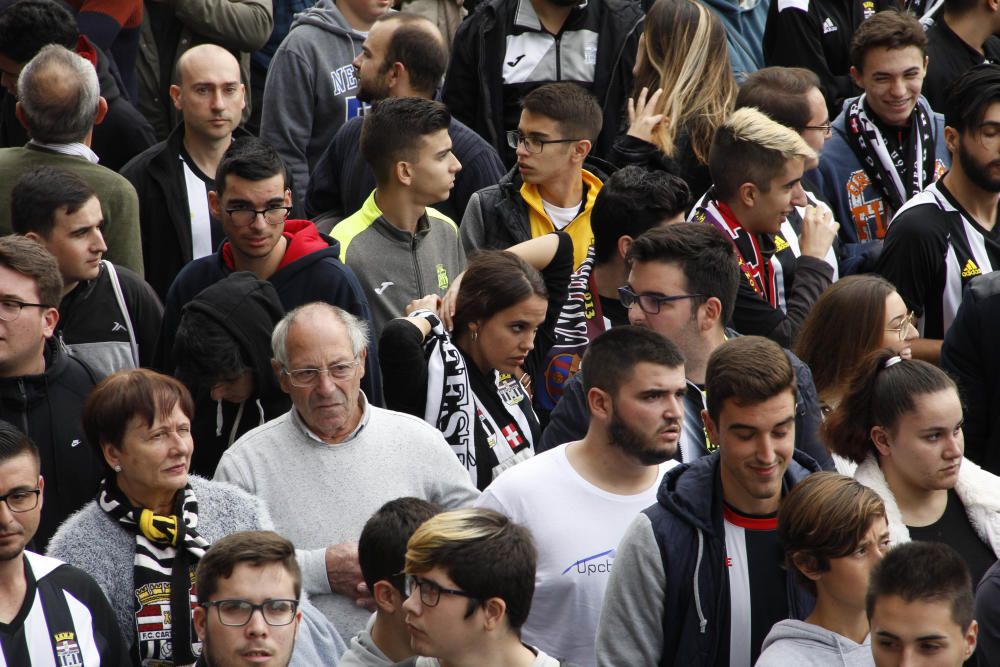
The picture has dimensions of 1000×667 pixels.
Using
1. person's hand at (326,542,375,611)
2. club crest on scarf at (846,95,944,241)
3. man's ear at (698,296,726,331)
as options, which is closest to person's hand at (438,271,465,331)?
man's ear at (698,296,726,331)

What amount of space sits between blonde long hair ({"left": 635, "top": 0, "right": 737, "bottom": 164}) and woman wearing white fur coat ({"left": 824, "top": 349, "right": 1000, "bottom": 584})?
102 inches

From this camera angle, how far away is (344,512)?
495 centimetres

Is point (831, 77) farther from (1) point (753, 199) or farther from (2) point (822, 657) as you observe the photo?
(2) point (822, 657)

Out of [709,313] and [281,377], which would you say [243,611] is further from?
[709,313]

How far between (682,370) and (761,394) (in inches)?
16.0

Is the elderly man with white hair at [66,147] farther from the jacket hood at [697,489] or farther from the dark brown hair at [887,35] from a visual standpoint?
the dark brown hair at [887,35]

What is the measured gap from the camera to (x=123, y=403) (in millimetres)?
4691

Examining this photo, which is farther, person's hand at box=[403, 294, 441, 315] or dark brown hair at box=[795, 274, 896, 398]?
person's hand at box=[403, 294, 441, 315]

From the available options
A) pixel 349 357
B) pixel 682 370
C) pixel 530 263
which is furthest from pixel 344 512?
pixel 530 263

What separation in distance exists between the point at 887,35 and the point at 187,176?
3.66 metres

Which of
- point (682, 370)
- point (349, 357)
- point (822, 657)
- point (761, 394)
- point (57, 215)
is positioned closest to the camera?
point (822, 657)

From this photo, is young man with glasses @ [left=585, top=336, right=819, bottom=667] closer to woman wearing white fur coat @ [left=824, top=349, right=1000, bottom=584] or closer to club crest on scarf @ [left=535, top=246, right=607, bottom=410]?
woman wearing white fur coat @ [left=824, top=349, right=1000, bottom=584]

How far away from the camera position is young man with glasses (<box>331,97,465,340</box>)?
20.5 ft

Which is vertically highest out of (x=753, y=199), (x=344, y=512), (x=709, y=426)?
(x=753, y=199)
